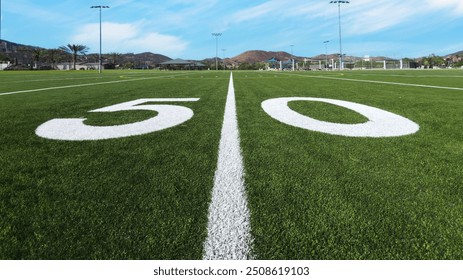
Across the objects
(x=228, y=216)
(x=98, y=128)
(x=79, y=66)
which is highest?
(x=79, y=66)

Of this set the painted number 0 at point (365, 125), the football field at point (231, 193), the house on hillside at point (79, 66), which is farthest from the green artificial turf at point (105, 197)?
the house on hillside at point (79, 66)

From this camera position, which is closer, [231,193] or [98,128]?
[231,193]

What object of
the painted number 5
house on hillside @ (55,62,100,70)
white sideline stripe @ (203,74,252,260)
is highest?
house on hillside @ (55,62,100,70)

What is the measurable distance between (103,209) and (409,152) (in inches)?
92.9

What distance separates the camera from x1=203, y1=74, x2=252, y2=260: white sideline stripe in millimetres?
1304

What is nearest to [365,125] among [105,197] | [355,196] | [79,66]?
[355,196]

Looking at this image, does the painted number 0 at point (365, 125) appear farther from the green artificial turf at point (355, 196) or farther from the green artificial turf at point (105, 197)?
the green artificial turf at point (105, 197)

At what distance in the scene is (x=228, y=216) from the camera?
156cm

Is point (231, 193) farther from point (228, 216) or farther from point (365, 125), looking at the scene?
point (365, 125)

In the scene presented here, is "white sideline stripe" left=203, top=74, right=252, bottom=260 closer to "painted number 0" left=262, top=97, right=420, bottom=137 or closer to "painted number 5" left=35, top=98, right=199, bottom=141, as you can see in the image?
"painted number 5" left=35, top=98, right=199, bottom=141

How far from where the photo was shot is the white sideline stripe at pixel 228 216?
130cm

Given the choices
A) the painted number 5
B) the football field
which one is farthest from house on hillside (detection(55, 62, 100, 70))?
the football field

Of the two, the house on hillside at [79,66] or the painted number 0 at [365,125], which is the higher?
the house on hillside at [79,66]
